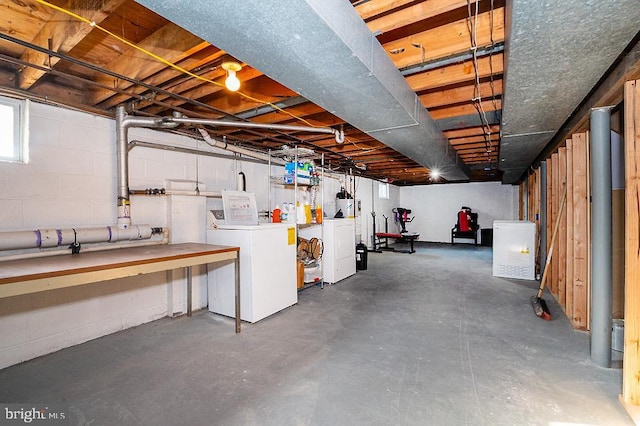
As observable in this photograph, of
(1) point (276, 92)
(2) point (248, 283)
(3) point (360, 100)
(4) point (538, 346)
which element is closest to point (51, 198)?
(2) point (248, 283)

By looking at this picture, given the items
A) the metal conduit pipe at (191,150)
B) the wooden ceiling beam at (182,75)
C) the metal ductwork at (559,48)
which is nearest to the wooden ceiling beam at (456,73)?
the metal ductwork at (559,48)

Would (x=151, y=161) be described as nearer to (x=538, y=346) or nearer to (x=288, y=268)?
(x=288, y=268)

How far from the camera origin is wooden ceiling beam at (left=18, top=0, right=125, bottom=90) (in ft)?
4.87

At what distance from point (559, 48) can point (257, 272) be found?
292cm

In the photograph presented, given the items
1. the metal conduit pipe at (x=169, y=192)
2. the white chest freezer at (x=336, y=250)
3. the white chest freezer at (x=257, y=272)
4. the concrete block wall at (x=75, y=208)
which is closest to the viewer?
the concrete block wall at (x=75, y=208)

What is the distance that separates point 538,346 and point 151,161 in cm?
425

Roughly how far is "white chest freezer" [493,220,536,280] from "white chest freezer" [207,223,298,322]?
3774 mm

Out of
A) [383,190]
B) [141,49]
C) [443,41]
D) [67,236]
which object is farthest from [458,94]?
[383,190]

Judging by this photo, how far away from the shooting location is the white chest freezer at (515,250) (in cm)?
476

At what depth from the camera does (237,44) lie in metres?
1.31

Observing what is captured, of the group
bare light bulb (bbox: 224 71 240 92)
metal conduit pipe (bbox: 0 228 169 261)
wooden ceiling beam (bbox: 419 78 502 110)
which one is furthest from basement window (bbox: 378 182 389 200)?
bare light bulb (bbox: 224 71 240 92)

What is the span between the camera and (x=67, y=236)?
234 centimetres

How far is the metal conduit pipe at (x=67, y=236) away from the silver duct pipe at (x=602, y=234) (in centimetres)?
395

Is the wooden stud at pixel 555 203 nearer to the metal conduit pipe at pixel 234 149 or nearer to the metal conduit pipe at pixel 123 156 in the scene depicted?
the metal conduit pipe at pixel 234 149
